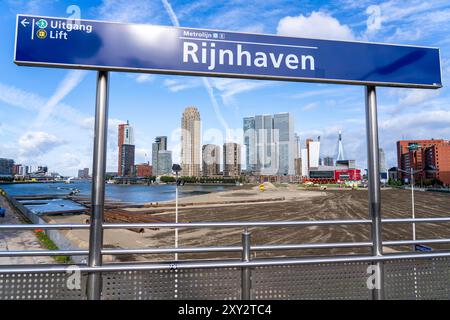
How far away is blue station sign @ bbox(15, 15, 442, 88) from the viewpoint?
288 cm

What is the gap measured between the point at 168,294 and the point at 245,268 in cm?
81

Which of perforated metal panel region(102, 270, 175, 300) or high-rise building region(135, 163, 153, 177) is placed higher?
high-rise building region(135, 163, 153, 177)

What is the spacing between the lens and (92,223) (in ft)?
9.38

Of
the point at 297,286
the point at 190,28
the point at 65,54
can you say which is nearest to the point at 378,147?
the point at 297,286

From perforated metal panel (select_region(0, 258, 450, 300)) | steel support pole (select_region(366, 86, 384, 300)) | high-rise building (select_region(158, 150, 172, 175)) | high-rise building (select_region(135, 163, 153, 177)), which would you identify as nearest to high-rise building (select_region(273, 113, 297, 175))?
steel support pole (select_region(366, 86, 384, 300))

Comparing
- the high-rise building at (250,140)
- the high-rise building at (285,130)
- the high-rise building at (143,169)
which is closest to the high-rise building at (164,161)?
the high-rise building at (250,140)

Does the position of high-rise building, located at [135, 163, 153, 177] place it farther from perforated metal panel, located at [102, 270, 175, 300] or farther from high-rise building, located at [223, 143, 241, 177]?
perforated metal panel, located at [102, 270, 175, 300]

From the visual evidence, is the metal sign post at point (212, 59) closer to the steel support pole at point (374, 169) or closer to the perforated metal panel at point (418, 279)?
the steel support pole at point (374, 169)

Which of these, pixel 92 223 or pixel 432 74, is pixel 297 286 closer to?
pixel 92 223

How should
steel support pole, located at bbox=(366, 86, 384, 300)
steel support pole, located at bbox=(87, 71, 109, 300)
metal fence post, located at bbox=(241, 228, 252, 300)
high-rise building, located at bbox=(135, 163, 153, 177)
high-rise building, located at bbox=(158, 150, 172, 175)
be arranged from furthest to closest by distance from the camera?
high-rise building, located at bbox=(135, 163, 153, 177) → high-rise building, located at bbox=(158, 150, 172, 175) → steel support pole, located at bbox=(366, 86, 384, 300) → metal fence post, located at bbox=(241, 228, 252, 300) → steel support pole, located at bbox=(87, 71, 109, 300)

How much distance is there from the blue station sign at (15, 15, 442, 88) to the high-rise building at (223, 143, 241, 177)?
11422 cm

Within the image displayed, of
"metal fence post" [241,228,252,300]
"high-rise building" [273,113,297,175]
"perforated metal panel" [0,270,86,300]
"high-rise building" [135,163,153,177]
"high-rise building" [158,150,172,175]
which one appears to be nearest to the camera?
"perforated metal panel" [0,270,86,300]

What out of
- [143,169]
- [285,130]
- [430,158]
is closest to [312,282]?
[285,130]

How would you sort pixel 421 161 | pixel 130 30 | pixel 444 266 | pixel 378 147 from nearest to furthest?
pixel 130 30
pixel 444 266
pixel 378 147
pixel 421 161
